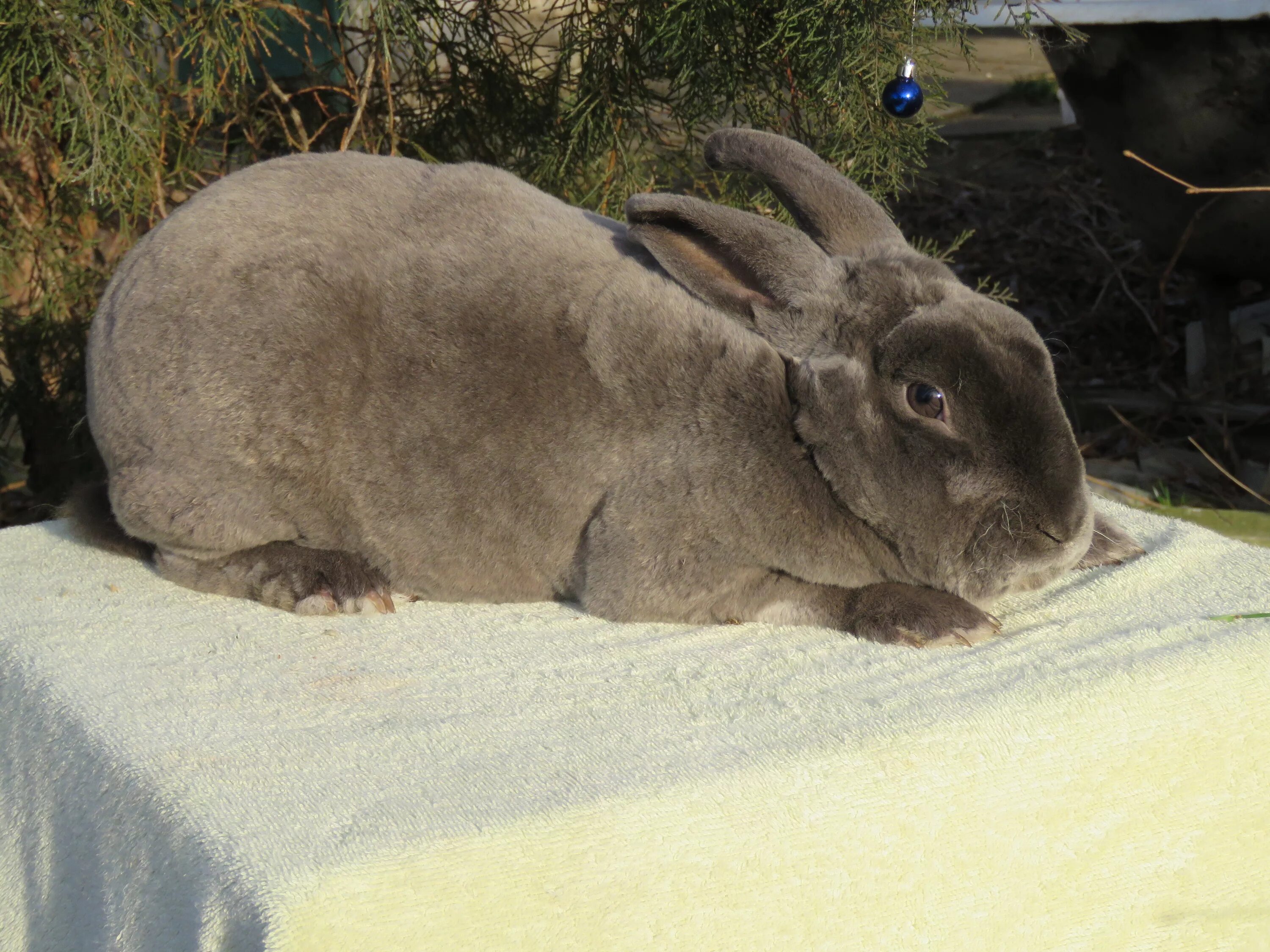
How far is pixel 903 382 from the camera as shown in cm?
203

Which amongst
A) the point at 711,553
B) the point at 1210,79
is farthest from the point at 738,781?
the point at 1210,79

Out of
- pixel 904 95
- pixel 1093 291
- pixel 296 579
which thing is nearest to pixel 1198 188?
pixel 904 95

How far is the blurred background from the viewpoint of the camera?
307cm

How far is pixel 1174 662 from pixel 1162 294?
354 cm

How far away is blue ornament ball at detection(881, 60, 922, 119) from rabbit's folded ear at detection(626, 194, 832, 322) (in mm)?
836

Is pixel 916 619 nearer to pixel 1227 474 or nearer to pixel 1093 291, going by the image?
pixel 1227 474

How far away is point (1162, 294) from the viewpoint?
5.06m

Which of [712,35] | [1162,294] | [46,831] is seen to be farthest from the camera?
[1162,294]

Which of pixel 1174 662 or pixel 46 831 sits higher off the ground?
pixel 1174 662

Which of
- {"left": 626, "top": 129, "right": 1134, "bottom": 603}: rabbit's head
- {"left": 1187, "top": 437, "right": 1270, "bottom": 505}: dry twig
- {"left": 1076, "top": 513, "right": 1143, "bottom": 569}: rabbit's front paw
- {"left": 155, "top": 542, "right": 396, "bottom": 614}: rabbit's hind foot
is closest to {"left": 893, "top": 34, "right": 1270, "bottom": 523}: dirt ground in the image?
{"left": 1187, "top": 437, "right": 1270, "bottom": 505}: dry twig

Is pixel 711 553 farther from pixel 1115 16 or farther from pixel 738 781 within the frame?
pixel 1115 16

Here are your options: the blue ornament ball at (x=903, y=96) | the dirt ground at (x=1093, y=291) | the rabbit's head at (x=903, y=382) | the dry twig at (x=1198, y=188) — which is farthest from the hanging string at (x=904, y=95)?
the rabbit's head at (x=903, y=382)

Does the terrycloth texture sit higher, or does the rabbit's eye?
the rabbit's eye

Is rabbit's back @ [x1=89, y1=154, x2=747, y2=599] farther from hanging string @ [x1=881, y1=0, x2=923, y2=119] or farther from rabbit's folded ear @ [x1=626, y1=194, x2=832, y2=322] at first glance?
hanging string @ [x1=881, y1=0, x2=923, y2=119]
